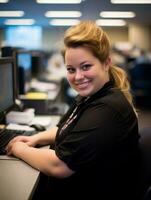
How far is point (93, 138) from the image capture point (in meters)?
1.04

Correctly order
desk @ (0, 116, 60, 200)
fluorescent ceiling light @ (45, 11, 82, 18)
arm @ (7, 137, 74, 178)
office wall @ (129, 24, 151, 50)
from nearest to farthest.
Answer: desk @ (0, 116, 60, 200) → arm @ (7, 137, 74, 178) → fluorescent ceiling light @ (45, 11, 82, 18) → office wall @ (129, 24, 151, 50)

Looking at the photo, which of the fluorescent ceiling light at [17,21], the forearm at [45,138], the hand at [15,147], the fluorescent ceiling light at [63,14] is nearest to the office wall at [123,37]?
the fluorescent ceiling light at [17,21]

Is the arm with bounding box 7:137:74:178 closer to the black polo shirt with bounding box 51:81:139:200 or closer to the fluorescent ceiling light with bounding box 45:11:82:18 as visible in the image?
the black polo shirt with bounding box 51:81:139:200

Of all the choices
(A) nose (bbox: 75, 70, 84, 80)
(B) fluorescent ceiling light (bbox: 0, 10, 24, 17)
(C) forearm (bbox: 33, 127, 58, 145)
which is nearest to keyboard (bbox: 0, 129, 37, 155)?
(C) forearm (bbox: 33, 127, 58, 145)

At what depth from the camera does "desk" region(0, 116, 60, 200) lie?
96 centimetres

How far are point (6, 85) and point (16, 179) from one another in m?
0.85

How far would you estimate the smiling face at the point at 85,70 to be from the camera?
1.15m

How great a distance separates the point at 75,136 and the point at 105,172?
0.56ft

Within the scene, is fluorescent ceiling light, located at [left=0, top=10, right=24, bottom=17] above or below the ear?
above

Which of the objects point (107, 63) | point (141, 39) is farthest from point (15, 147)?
point (141, 39)

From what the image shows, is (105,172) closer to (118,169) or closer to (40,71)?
(118,169)

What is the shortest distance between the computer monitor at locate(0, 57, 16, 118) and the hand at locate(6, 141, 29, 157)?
37cm

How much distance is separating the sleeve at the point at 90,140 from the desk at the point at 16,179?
141 mm

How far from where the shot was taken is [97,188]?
1114 millimetres
